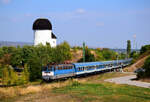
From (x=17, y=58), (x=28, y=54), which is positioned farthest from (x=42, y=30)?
(x=17, y=58)

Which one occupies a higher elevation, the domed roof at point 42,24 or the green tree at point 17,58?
the domed roof at point 42,24

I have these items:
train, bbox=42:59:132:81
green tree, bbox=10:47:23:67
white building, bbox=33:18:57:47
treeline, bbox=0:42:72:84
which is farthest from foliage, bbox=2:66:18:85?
white building, bbox=33:18:57:47

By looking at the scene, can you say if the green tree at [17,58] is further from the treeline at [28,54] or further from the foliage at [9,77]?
the foliage at [9,77]

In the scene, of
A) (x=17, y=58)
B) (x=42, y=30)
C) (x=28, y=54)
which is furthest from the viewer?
(x=42, y=30)

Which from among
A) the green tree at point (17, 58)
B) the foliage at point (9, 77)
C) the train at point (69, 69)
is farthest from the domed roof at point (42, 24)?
the foliage at point (9, 77)

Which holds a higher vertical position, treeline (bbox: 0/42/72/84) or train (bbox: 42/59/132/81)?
treeline (bbox: 0/42/72/84)

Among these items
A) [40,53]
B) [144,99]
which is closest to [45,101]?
[144,99]

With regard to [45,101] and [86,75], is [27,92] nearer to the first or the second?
[45,101]

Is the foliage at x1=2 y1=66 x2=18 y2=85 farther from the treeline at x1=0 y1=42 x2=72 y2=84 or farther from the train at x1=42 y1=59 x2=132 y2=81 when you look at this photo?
the treeline at x1=0 y1=42 x2=72 y2=84

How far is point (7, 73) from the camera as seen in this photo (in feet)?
111

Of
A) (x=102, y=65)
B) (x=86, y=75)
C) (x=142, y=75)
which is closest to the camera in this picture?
(x=142, y=75)

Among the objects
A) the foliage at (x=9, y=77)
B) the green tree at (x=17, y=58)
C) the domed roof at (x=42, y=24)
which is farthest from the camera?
the domed roof at (x=42, y=24)

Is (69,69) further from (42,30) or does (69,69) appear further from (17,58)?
(42,30)

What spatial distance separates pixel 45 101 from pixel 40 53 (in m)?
44.9
